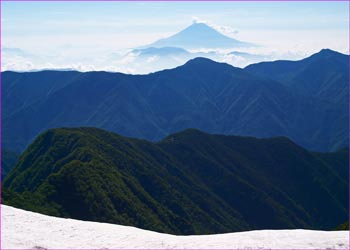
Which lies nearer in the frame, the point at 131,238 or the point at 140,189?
the point at 131,238

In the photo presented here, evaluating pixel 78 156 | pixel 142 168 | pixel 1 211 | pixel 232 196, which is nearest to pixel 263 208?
pixel 232 196

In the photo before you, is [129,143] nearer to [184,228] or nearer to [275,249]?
[184,228]

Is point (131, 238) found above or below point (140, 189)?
above

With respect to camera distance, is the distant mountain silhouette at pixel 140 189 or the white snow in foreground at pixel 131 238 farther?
the distant mountain silhouette at pixel 140 189

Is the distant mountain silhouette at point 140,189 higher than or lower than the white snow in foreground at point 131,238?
lower
